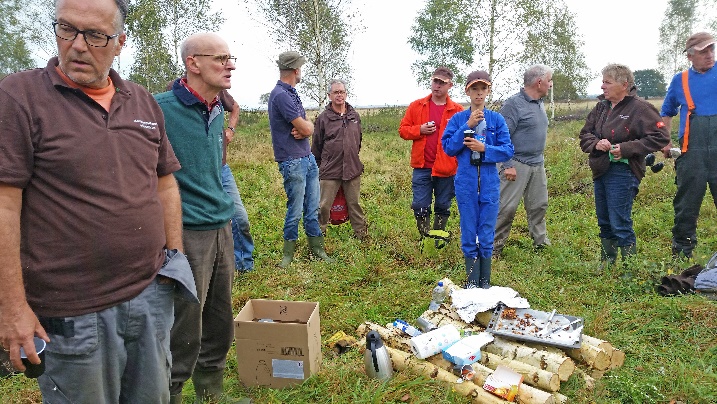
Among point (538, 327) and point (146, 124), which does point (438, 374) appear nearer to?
point (538, 327)

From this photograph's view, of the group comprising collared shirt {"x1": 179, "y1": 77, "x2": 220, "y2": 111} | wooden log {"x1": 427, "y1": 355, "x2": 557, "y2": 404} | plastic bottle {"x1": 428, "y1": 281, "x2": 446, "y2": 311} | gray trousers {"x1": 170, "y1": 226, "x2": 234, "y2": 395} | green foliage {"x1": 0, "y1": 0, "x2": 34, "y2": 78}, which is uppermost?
green foliage {"x1": 0, "y1": 0, "x2": 34, "y2": 78}

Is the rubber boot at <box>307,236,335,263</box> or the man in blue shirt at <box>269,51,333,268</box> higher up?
the man in blue shirt at <box>269,51,333,268</box>

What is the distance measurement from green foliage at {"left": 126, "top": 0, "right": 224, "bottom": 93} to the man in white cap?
1732cm

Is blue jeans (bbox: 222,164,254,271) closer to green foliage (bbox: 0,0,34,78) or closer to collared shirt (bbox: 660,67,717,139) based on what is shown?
collared shirt (bbox: 660,67,717,139)

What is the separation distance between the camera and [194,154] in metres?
2.64

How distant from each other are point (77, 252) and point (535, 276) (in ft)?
13.9

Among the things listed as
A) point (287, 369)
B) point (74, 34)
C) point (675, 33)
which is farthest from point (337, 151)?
point (675, 33)

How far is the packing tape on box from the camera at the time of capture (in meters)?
3.31

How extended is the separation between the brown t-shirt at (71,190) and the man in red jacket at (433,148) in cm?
429

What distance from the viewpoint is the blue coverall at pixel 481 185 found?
4.52m

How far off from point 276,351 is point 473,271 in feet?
7.31

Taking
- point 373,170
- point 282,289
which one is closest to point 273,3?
point 373,170

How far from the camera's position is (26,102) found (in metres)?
1.63

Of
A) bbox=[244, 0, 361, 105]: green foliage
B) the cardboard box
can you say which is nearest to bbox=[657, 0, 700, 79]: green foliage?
bbox=[244, 0, 361, 105]: green foliage
